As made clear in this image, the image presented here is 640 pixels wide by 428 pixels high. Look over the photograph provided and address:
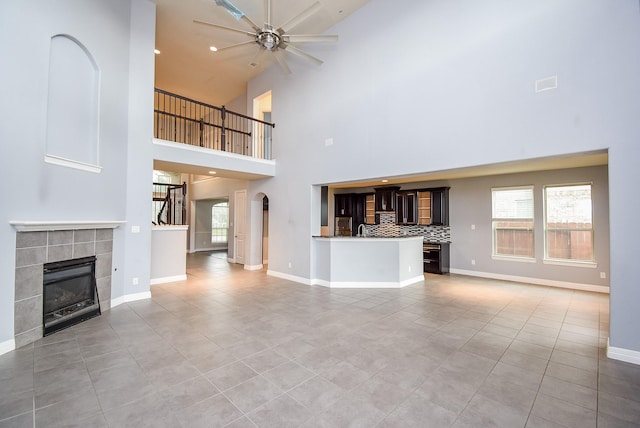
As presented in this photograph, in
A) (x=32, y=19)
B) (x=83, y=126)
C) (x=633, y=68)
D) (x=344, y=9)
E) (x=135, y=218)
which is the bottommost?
(x=135, y=218)

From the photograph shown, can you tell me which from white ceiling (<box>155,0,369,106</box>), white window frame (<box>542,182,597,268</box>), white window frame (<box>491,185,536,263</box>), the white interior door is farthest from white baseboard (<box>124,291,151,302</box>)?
white window frame (<box>542,182,597,268</box>)

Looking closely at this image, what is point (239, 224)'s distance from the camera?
9266 millimetres

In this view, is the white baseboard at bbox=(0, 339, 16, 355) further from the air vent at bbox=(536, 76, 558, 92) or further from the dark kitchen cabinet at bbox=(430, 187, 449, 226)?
the dark kitchen cabinet at bbox=(430, 187, 449, 226)

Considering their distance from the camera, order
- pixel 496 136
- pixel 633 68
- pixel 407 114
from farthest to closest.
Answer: pixel 407 114
pixel 496 136
pixel 633 68

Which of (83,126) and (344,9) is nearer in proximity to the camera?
(83,126)

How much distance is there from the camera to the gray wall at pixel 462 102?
290 cm

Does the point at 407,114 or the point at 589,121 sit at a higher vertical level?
the point at 407,114

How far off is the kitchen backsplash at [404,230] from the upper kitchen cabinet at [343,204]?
0.57 meters

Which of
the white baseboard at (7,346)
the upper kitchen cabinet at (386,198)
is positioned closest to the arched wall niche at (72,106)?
the white baseboard at (7,346)

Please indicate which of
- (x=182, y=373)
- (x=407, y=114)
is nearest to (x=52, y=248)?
(x=182, y=373)

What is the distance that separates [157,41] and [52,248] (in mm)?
5558

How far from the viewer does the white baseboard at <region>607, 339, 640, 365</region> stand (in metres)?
2.78

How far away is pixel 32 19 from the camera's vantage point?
3186 mm

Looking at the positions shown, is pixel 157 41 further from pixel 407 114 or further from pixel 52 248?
pixel 407 114
